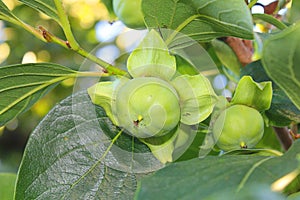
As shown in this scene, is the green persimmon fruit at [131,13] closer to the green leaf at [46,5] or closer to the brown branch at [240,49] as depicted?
the green leaf at [46,5]

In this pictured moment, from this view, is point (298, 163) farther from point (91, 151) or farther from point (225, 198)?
point (91, 151)

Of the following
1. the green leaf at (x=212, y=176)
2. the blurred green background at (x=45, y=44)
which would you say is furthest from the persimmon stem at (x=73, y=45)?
the blurred green background at (x=45, y=44)

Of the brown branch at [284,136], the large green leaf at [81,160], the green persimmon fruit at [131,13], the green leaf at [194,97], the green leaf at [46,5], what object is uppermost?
the green leaf at [46,5]

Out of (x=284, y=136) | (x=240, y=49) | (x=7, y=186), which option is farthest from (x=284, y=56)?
(x=7, y=186)

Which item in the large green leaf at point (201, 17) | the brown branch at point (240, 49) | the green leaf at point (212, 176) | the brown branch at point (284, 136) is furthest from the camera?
the brown branch at point (240, 49)

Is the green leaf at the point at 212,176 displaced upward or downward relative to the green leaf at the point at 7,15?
downward

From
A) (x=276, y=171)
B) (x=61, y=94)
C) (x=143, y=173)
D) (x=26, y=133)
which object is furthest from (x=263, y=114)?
(x=26, y=133)

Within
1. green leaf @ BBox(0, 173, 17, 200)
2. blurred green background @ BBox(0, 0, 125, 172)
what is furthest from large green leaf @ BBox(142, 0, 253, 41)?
blurred green background @ BBox(0, 0, 125, 172)

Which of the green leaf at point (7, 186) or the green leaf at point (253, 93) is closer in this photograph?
the green leaf at point (253, 93)
